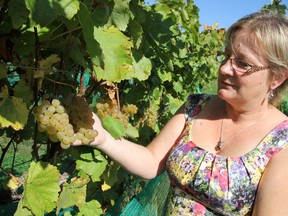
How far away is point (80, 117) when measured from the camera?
149 centimetres

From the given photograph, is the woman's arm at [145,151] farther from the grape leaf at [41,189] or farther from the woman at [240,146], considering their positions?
the grape leaf at [41,189]

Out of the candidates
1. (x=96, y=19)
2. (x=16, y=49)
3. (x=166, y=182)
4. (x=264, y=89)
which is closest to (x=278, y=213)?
(x=264, y=89)

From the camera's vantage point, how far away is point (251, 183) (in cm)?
189

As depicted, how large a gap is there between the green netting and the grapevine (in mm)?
1240

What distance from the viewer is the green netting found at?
284cm

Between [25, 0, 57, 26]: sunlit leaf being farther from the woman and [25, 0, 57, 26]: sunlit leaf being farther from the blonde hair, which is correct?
the blonde hair

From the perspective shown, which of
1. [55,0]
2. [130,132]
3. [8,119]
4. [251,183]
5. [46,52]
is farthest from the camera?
[130,132]

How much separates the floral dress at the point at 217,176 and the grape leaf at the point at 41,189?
30.9 inches

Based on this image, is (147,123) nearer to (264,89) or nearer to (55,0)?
(264,89)

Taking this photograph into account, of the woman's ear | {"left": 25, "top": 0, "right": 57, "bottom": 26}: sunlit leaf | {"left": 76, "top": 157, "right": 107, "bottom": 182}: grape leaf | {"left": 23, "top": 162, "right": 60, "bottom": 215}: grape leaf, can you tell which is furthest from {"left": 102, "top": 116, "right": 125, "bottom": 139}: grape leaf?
{"left": 25, "top": 0, "right": 57, "bottom": 26}: sunlit leaf

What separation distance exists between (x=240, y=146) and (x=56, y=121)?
104 centimetres

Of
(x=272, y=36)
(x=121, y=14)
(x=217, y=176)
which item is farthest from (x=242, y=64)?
(x=121, y=14)

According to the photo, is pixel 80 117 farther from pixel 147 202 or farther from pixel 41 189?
pixel 147 202

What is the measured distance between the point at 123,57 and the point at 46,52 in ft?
1.55
